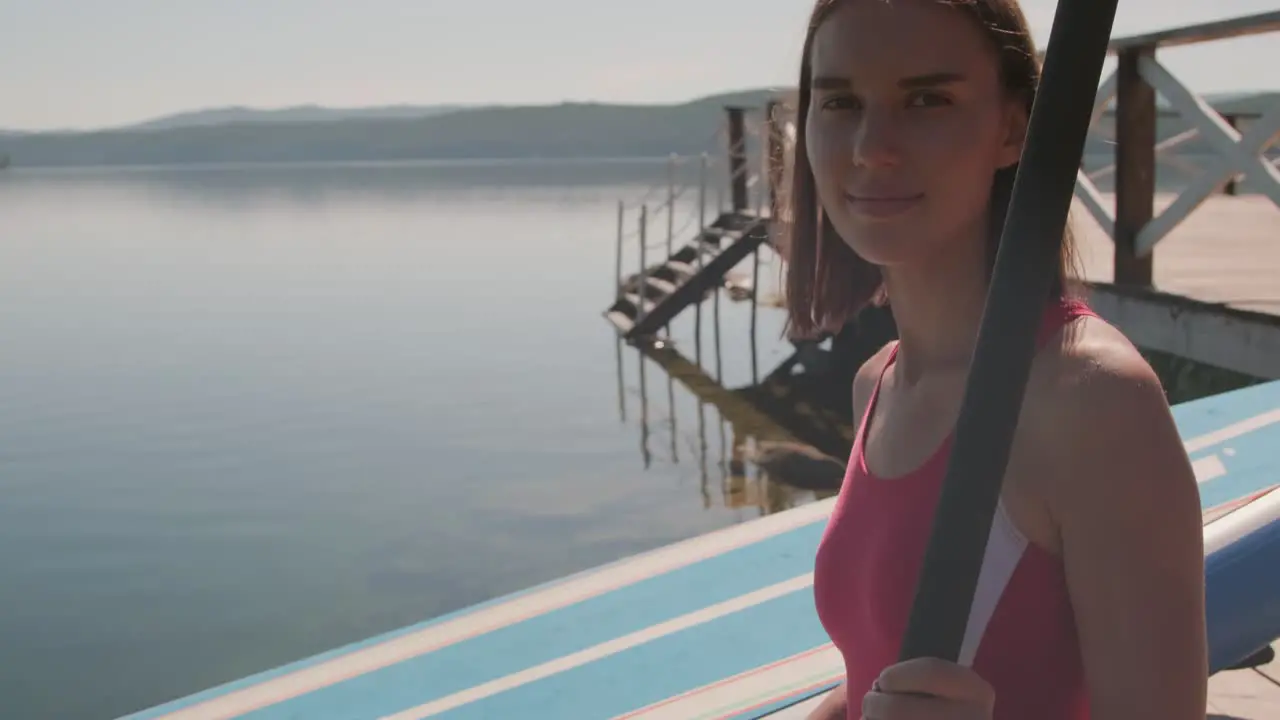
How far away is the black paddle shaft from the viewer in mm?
756

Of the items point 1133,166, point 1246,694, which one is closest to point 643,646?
point 1246,694

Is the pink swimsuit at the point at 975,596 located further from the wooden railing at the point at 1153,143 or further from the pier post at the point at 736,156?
the pier post at the point at 736,156

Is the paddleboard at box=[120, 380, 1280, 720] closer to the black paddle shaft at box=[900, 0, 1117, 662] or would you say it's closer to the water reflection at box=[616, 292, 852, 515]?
the black paddle shaft at box=[900, 0, 1117, 662]

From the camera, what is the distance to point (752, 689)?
3326 millimetres

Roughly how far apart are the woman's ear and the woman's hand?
0.51 m

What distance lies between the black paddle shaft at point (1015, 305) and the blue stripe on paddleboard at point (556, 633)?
298cm

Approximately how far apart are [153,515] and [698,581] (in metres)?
10.2

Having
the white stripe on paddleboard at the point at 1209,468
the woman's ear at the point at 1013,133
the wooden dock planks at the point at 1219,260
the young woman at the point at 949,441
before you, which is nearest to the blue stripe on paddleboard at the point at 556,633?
the white stripe on paddleboard at the point at 1209,468

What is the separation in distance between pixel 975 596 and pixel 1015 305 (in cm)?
50

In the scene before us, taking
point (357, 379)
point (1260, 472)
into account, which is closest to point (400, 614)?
point (1260, 472)

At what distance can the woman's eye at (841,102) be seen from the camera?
123 cm

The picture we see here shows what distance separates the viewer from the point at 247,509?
13.0 meters

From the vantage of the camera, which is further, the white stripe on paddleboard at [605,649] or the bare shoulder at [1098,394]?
the white stripe on paddleboard at [605,649]

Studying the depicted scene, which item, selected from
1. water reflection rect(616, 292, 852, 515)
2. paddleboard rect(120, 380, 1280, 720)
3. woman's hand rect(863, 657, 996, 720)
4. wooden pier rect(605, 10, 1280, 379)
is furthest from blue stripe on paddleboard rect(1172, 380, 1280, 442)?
water reflection rect(616, 292, 852, 515)
